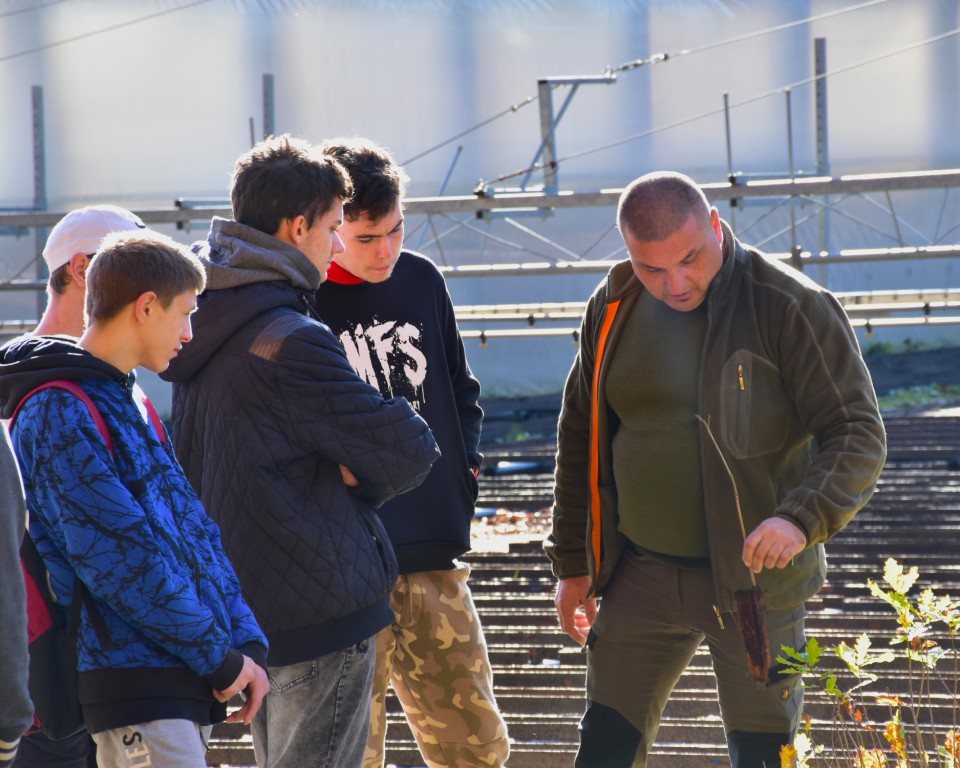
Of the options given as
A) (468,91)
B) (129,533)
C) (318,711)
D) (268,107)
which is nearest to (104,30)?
(268,107)

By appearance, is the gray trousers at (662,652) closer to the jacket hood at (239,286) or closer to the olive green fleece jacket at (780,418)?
the olive green fleece jacket at (780,418)

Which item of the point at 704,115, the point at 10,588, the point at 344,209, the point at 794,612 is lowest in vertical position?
the point at 794,612

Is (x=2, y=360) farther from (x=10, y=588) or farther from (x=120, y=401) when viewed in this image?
(x=10, y=588)

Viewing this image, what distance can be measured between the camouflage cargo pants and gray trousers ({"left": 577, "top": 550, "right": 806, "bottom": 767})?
24 centimetres

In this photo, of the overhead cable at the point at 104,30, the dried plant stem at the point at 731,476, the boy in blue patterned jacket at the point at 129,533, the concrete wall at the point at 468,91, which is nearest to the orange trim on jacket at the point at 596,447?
the dried plant stem at the point at 731,476

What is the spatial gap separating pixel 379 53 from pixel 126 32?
111 inches

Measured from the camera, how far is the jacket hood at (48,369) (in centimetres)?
203

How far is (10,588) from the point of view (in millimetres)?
1765

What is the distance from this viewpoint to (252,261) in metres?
2.36

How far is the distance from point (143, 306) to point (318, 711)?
80 cm

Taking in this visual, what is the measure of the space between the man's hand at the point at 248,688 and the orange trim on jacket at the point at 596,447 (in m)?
1.01

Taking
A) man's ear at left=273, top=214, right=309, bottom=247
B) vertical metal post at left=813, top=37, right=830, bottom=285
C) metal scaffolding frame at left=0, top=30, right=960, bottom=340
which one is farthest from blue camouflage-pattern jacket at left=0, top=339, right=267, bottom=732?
vertical metal post at left=813, top=37, right=830, bottom=285

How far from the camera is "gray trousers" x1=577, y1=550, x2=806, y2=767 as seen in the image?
2.72 m

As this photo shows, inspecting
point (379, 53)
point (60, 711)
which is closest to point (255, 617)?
point (60, 711)
